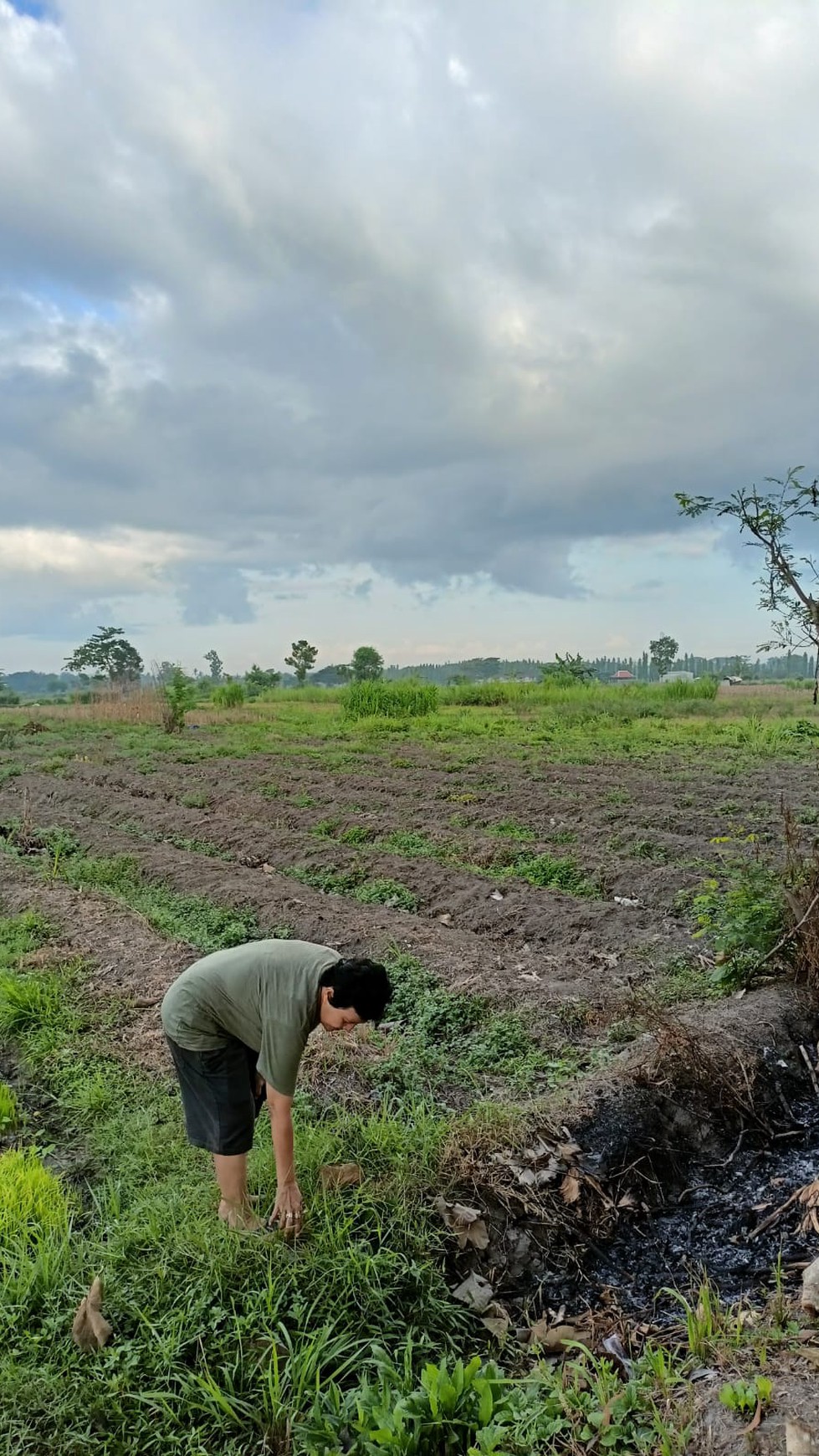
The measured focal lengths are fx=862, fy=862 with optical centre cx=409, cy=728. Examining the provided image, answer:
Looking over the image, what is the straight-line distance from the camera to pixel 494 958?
5.62 m

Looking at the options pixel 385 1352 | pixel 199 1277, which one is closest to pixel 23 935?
pixel 199 1277

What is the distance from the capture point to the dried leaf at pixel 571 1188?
323 cm

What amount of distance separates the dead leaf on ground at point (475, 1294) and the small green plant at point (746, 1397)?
0.87m

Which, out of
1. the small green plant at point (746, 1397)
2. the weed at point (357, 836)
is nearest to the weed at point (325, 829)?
the weed at point (357, 836)

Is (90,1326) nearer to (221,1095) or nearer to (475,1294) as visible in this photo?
(221,1095)

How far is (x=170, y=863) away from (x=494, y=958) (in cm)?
363

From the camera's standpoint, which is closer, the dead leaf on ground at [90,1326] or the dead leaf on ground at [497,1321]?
the dead leaf on ground at [90,1326]

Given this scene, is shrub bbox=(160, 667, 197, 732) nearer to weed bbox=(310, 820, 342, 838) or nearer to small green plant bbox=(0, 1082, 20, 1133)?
weed bbox=(310, 820, 342, 838)

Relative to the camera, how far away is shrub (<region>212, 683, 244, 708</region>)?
31.8 meters

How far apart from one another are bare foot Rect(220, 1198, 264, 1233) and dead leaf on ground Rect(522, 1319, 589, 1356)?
36.6 inches

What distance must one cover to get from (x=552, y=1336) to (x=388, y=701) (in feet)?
76.9

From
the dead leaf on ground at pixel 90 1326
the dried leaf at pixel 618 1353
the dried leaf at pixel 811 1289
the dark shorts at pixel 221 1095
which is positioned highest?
the dark shorts at pixel 221 1095

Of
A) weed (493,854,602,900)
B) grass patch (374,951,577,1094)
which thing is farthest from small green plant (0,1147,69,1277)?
weed (493,854,602,900)

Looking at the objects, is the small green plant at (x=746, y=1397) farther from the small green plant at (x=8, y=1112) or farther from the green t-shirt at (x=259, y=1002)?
the small green plant at (x=8, y=1112)
